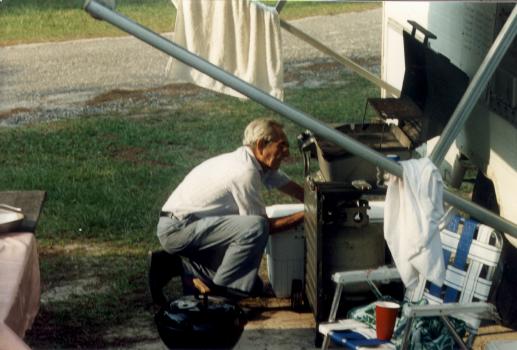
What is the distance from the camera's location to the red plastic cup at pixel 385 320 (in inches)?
217

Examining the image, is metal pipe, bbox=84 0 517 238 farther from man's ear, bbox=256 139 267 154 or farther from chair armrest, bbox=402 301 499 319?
man's ear, bbox=256 139 267 154

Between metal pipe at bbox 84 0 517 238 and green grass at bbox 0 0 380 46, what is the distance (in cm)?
1120

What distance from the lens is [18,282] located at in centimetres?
543

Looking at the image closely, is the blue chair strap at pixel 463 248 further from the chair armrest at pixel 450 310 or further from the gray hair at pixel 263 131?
the gray hair at pixel 263 131

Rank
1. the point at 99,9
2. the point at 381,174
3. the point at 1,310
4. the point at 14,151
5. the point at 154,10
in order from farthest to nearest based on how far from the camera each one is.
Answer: the point at 154,10 < the point at 14,151 < the point at 381,174 < the point at 1,310 < the point at 99,9

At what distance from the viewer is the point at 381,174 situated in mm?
6242

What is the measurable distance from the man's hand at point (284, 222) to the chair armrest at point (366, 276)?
839mm

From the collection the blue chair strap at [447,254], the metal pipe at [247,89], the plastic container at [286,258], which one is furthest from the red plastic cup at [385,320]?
the plastic container at [286,258]

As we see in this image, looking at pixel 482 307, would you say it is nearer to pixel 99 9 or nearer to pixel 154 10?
pixel 99 9

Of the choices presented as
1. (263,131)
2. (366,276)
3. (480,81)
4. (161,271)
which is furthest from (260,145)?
(480,81)

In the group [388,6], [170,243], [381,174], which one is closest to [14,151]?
[388,6]

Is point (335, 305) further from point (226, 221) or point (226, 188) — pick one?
point (226, 188)

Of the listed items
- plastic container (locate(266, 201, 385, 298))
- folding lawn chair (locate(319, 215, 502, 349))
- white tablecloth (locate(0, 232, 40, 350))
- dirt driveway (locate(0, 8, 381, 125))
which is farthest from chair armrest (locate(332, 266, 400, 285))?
dirt driveway (locate(0, 8, 381, 125))

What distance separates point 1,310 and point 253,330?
1.88 metres
